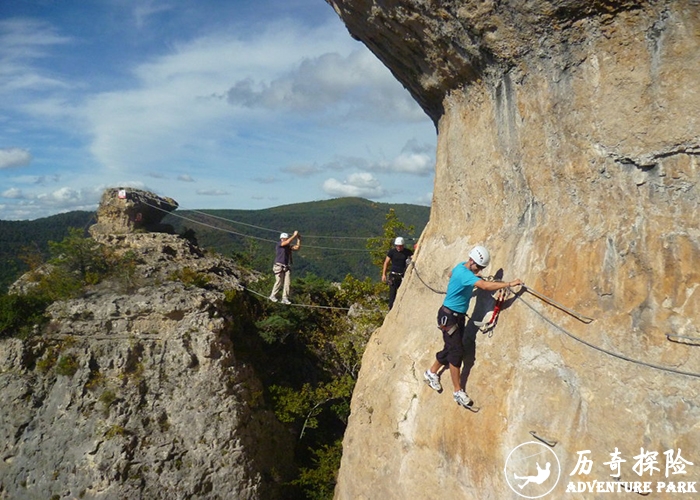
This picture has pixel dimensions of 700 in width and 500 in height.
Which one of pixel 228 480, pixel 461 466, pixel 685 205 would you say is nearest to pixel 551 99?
pixel 685 205

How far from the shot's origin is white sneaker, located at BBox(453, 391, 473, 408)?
20.5 ft

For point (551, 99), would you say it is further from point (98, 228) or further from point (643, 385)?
point (98, 228)

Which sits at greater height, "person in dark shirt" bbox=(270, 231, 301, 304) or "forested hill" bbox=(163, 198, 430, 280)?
"forested hill" bbox=(163, 198, 430, 280)

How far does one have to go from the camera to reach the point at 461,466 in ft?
20.5

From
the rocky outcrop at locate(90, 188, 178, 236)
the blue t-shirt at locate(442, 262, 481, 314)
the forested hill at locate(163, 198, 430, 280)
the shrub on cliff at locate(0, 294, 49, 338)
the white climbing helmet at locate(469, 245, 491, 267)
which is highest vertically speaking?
the forested hill at locate(163, 198, 430, 280)

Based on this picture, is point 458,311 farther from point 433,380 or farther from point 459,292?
point 433,380

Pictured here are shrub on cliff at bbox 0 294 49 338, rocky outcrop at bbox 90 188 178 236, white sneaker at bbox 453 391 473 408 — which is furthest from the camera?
rocky outcrop at bbox 90 188 178 236

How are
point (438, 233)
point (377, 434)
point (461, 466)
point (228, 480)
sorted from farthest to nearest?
point (228, 480) → point (438, 233) → point (377, 434) → point (461, 466)

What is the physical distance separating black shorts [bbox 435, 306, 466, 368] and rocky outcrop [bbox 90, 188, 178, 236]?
47.4ft

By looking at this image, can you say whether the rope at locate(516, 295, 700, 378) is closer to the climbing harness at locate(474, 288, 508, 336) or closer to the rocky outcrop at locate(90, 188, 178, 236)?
the climbing harness at locate(474, 288, 508, 336)

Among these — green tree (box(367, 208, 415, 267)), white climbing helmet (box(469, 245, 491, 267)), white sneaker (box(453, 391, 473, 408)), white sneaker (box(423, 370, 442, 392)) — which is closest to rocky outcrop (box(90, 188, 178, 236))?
green tree (box(367, 208, 415, 267))

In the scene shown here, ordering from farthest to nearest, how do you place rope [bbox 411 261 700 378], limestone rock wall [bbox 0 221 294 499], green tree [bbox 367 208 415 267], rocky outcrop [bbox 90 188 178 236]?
green tree [bbox 367 208 415 267] < rocky outcrop [bbox 90 188 178 236] < limestone rock wall [bbox 0 221 294 499] < rope [bbox 411 261 700 378]

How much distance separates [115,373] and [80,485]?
2722 mm

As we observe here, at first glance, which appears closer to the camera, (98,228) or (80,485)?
(80,485)
